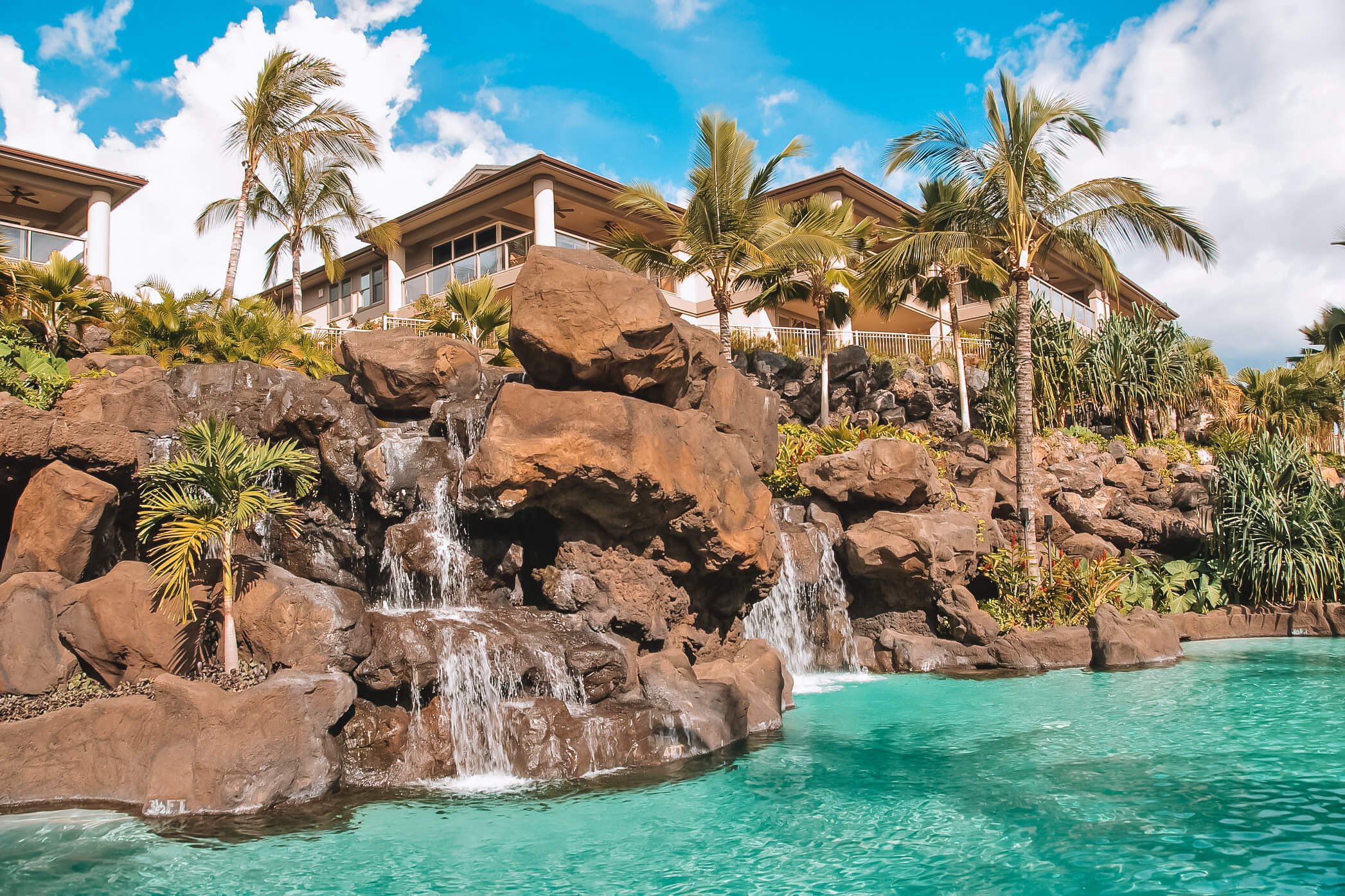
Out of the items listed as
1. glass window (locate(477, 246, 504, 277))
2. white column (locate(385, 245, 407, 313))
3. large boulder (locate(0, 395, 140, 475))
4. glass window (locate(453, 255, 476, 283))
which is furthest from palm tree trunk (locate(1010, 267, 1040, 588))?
white column (locate(385, 245, 407, 313))

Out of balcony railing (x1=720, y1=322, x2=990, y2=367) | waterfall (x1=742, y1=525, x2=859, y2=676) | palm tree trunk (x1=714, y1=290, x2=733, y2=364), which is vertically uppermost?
balcony railing (x1=720, y1=322, x2=990, y2=367)

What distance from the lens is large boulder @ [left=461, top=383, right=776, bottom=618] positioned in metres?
11.0

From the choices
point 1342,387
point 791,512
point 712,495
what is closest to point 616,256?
point 791,512

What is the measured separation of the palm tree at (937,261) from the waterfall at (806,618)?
621 centimetres

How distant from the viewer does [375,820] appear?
800cm

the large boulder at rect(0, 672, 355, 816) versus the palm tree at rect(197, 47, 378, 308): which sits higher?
the palm tree at rect(197, 47, 378, 308)

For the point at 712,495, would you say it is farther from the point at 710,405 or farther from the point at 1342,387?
the point at 1342,387

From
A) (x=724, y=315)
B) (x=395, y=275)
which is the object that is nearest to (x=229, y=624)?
(x=724, y=315)

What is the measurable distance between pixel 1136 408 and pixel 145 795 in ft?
91.6

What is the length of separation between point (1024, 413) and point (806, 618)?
6006 mm

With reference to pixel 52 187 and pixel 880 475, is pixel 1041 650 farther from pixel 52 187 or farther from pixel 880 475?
pixel 52 187

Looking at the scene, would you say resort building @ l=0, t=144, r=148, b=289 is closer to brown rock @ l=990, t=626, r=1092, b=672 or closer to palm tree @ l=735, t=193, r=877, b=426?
palm tree @ l=735, t=193, r=877, b=426

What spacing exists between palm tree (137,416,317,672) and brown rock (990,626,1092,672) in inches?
462

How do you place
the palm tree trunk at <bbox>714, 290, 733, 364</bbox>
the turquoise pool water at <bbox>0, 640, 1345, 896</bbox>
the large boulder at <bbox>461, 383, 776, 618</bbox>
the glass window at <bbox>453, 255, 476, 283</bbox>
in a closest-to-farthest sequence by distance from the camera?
the turquoise pool water at <bbox>0, 640, 1345, 896</bbox> < the large boulder at <bbox>461, 383, 776, 618</bbox> < the palm tree trunk at <bbox>714, 290, 733, 364</bbox> < the glass window at <bbox>453, 255, 476, 283</bbox>
